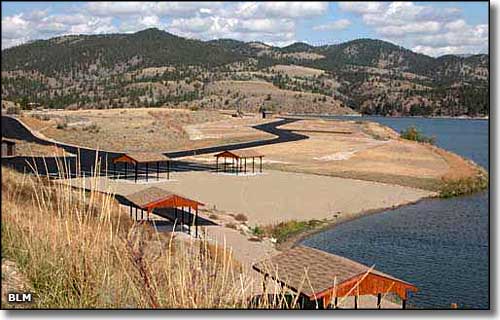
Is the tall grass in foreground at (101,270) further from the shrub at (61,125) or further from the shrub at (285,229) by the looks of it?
the shrub at (61,125)

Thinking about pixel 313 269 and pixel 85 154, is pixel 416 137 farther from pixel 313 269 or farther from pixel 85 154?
pixel 313 269

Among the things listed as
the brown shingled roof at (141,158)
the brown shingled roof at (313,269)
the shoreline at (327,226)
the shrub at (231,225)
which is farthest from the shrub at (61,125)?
the brown shingled roof at (313,269)

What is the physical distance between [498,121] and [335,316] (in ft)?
4.71

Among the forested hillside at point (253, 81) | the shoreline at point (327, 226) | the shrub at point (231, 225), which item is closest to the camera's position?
the shoreline at point (327, 226)

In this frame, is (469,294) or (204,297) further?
(469,294)

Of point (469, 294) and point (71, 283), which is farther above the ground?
point (71, 283)

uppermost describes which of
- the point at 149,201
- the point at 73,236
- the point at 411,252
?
the point at 73,236

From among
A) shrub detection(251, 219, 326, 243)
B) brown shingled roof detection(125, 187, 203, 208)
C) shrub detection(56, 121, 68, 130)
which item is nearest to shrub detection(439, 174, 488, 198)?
shrub detection(251, 219, 326, 243)

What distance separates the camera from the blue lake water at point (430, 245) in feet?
41.5

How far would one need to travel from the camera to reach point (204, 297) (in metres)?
3.62

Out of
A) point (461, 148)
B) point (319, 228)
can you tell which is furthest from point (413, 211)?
point (461, 148)

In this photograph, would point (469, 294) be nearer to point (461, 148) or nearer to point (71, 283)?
point (71, 283)

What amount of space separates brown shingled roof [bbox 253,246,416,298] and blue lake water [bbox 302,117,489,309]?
7.54 feet

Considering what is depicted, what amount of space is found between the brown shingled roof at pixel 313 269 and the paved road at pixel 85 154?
2.25 metres
